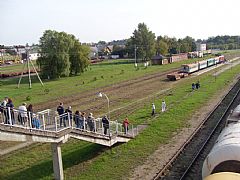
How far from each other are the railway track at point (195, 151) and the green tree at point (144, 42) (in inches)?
3336

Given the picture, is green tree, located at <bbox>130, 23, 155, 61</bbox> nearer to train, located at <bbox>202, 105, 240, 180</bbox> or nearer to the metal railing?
the metal railing

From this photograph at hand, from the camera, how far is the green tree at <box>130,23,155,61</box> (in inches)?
4606

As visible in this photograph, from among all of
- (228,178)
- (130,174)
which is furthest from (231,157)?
(130,174)

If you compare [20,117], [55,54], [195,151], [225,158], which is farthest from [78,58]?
[225,158]

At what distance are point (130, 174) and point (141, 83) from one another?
1642 inches

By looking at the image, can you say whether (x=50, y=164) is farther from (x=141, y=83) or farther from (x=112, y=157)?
(x=141, y=83)

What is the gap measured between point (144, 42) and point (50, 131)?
104m

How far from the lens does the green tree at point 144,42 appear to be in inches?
4606

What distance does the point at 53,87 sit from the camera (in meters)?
56.9

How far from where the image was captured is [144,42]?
118m

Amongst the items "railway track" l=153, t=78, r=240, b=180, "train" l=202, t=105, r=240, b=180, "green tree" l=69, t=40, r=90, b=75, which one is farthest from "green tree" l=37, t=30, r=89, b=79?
"train" l=202, t=105, r=240, b=180

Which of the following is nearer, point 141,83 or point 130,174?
point 130,174

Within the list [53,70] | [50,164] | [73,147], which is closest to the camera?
[50,164]

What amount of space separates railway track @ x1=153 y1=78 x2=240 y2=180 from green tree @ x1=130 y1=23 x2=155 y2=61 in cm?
8473
